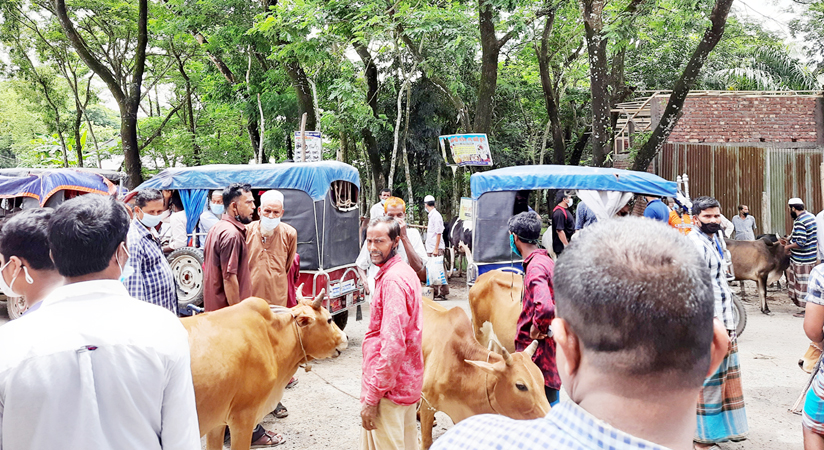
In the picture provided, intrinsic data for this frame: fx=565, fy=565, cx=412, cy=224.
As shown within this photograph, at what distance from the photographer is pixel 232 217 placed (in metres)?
4.95

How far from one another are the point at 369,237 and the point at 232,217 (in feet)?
6.92

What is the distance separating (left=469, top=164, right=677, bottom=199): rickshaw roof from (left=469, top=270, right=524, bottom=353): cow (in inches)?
112

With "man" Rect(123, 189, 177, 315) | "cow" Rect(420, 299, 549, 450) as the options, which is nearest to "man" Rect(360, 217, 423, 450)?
"cow" Rect(420, 299, 549, 450)

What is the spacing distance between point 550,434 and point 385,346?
203cm

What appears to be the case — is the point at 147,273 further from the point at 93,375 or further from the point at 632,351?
the point at 632,351

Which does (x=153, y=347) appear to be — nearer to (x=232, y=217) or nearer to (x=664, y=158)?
(x=232, y=217)

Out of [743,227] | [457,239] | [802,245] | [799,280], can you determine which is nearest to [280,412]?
[457,239]

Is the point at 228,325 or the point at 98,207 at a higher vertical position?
the point at 98,207

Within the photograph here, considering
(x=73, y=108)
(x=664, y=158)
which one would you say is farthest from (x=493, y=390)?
(x=73, y=108)

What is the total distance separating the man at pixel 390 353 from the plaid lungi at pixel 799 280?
8474mm

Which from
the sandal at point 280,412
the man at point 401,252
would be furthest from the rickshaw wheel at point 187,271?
the sandal at point 280,412

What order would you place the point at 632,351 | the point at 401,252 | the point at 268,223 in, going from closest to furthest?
the point at 632,351
the point at 268,223
the point at 401,252

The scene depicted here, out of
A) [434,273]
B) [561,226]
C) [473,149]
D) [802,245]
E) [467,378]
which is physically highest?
[473,149]

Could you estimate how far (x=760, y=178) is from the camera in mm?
14906
